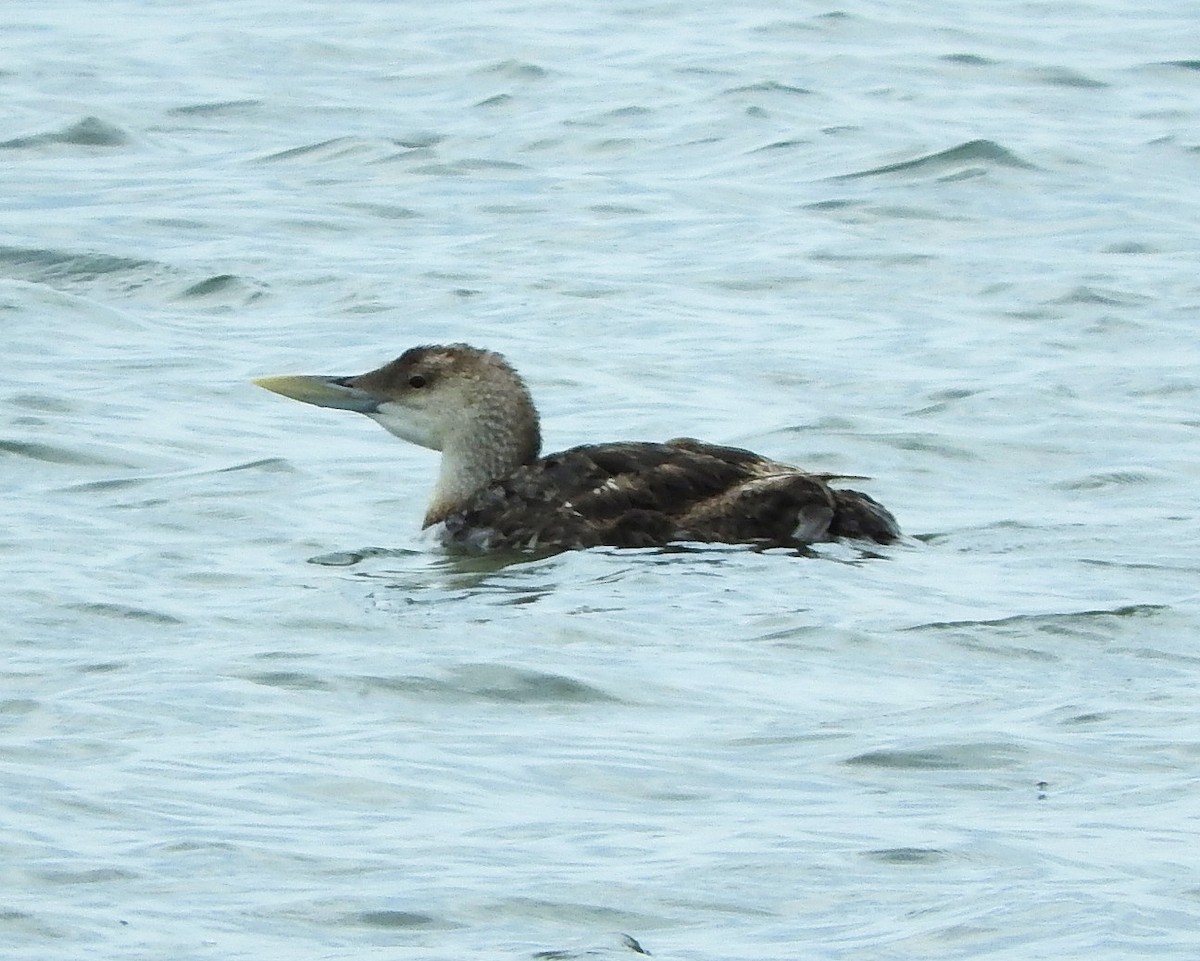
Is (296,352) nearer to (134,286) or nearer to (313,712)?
(134,286)

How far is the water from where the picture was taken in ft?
18.1

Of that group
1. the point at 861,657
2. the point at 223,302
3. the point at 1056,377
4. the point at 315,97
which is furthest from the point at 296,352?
the point at 315,97

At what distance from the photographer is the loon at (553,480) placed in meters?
8.48

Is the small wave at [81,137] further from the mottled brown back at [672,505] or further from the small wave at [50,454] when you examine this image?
the mottled brown back at [672,505]

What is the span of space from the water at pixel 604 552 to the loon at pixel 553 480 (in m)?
0.13

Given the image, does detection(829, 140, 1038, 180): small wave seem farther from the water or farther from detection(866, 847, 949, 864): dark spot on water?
detection(866, 847, 949, 864): dark spot on water

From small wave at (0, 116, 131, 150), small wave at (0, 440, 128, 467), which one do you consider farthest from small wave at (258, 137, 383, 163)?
small wave at (0, 440, 128, 467)

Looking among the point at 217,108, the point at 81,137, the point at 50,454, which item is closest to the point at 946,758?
the point at 50,454

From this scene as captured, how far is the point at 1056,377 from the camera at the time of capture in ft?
37.7

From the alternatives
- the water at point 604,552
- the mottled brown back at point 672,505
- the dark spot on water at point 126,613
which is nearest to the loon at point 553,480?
the mottled brown back at point 672,505

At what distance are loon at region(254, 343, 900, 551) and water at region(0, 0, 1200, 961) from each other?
0.41ft

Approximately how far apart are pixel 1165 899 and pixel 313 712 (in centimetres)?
213

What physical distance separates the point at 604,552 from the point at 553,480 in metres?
0.34

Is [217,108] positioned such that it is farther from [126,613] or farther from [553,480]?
[126,613]
